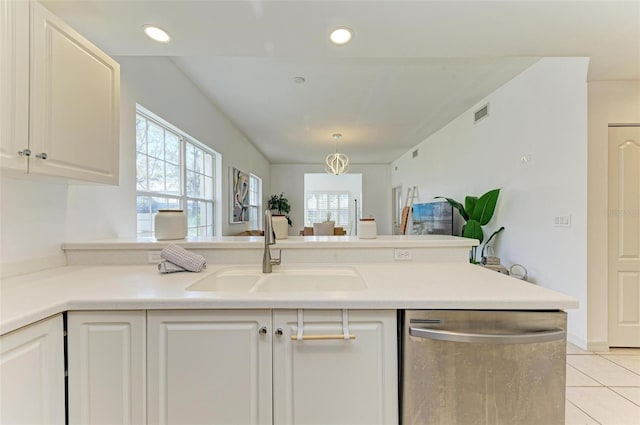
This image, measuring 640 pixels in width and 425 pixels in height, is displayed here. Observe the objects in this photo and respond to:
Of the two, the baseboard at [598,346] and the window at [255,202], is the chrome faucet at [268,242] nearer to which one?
the baseboard at [598,346]

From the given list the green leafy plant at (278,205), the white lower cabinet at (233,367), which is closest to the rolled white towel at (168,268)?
the white lower cabinet at (233,367)

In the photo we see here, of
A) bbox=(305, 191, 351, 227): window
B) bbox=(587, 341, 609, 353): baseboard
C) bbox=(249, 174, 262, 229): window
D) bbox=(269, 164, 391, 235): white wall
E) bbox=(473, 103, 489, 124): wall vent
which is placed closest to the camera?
bbox=(587, 341, 609, 353): baseboard

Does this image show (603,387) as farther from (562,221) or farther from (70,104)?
(70,104)

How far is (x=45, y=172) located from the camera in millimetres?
1194

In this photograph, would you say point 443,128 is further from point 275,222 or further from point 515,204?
point 275,222

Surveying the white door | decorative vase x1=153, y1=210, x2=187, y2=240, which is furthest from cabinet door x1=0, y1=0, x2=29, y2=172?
the white door

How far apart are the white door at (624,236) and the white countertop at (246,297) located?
79.7 inches

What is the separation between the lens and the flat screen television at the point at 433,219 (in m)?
4.24

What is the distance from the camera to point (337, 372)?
106 cm

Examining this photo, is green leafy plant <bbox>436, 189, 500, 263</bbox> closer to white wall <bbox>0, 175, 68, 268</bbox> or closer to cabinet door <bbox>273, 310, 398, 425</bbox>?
cabinet door <bbox>273, 310, 398, 425</bbox>

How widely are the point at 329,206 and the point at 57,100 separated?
29.7 feet

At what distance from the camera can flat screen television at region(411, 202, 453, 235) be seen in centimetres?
424

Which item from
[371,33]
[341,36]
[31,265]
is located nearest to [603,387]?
[371,33]

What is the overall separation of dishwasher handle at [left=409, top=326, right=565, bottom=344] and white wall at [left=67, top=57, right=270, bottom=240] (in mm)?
2103
